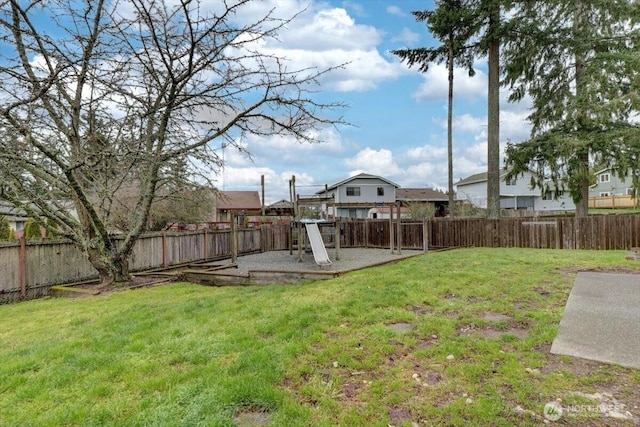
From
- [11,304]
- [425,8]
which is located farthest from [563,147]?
[11,304]

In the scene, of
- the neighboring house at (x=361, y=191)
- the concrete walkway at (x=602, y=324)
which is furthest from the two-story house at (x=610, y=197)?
the concrete walkway at (x=602, y=324)

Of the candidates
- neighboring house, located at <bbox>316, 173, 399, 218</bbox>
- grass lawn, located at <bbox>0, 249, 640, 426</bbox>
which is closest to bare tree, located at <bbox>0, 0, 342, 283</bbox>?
grass lawn, located at <bbox>0, 249, 640, 426</bbox>

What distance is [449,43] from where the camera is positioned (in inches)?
644

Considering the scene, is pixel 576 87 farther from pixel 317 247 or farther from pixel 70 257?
pixel 70 257

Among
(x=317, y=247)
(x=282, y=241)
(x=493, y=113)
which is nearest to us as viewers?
(x=317, y=247)

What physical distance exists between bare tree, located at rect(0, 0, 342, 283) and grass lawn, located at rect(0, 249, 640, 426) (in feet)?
9.18

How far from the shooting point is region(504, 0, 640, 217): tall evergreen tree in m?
12.8

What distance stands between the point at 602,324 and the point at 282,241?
13.7m

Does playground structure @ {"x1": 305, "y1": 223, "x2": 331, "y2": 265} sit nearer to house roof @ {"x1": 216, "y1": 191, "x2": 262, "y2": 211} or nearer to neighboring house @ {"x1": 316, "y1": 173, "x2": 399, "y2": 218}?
neighboring house @ {"x1": 316, "y1": 173, "x2": 399, "y2": 218}

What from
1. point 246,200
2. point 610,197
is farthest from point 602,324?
point 610,197

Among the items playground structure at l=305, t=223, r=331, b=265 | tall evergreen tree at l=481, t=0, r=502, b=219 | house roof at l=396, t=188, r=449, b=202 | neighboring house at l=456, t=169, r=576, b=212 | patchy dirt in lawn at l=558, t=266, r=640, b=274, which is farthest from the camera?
house roof at l=396, t=188, r=449, b=202

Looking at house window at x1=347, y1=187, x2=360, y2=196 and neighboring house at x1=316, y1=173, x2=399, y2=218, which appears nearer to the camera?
neighboring house at x1=316, y1=173, x2=399, y2=218

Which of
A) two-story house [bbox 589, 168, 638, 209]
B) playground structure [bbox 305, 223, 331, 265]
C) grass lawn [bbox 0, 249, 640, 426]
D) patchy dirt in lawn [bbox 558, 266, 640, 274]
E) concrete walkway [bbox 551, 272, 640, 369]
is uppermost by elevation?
two-story house [bbox 589, 168, 638, 209]

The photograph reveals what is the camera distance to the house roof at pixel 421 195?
122ft
